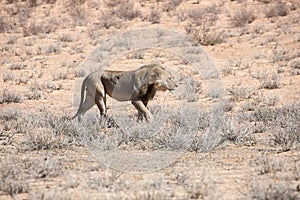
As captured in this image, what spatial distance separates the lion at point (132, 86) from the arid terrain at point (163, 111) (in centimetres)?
28

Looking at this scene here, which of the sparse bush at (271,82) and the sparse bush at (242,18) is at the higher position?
the sparse bush at (271,82)

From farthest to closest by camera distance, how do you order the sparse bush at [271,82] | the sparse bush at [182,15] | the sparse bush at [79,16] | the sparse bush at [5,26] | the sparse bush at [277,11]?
the sparse bush at [79,16] < the sparse bush at [182,15] < the sparse bush at [5,26] < the sparse bush at [277,11] < the sparse bush at [271,82]

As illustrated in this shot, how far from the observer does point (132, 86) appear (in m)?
8.36

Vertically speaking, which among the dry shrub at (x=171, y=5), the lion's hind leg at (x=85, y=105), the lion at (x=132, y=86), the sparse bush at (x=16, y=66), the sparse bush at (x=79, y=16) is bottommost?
the sparse bush at (x=79, y=16)

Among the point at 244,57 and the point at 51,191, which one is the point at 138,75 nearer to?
the point at 51,191

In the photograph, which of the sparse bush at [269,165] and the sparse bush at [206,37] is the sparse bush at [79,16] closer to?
the sparse bush at [206,37]

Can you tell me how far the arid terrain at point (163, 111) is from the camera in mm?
5809

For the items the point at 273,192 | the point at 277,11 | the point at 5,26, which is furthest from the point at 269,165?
the point at 5,26

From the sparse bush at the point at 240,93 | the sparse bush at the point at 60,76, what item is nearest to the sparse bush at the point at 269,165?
the sparse bush at the point at 240,93

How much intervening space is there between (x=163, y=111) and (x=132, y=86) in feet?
4.71

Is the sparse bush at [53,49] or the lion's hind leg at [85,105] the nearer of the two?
the lion's hind leg at [85,105]

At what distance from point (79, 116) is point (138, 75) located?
4.40 ft

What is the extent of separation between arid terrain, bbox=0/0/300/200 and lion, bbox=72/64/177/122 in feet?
0.92

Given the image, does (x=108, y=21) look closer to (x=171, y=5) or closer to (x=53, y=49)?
(x=171, y=5)
